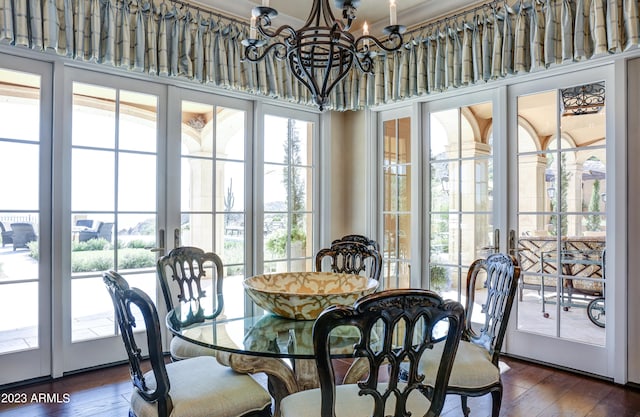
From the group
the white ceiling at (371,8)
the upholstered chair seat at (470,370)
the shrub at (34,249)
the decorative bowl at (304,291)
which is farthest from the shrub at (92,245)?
the upholstered chair seat at (470,370)

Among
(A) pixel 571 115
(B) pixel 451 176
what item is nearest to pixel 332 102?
(B) pixel 451 176

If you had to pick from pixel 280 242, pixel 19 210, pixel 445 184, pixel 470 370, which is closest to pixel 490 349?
pixel 470 370

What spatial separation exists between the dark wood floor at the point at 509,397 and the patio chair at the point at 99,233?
93 centimetres

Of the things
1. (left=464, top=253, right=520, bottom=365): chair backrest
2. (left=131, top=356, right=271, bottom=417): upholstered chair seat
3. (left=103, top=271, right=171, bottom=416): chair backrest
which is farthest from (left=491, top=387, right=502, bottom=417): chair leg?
(left=103, top=271, right=171, bottom=416): chair backrest

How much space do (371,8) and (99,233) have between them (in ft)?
9.47

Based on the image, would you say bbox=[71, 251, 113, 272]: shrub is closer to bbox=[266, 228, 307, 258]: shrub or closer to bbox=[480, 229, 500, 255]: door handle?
bbox=[266, 228, 307, 258]: shrub

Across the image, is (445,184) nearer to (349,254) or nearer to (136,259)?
(349,254)

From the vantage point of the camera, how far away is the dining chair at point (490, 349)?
1.98m

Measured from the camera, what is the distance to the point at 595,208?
2.97m

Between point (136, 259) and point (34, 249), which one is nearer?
point (34, 249)

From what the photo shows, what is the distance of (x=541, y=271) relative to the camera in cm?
324

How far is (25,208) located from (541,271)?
11.9ft

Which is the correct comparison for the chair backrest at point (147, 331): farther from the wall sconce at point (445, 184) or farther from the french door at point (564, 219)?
the wall sconce at point (445, 184)

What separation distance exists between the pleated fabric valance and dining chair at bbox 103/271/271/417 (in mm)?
1941
